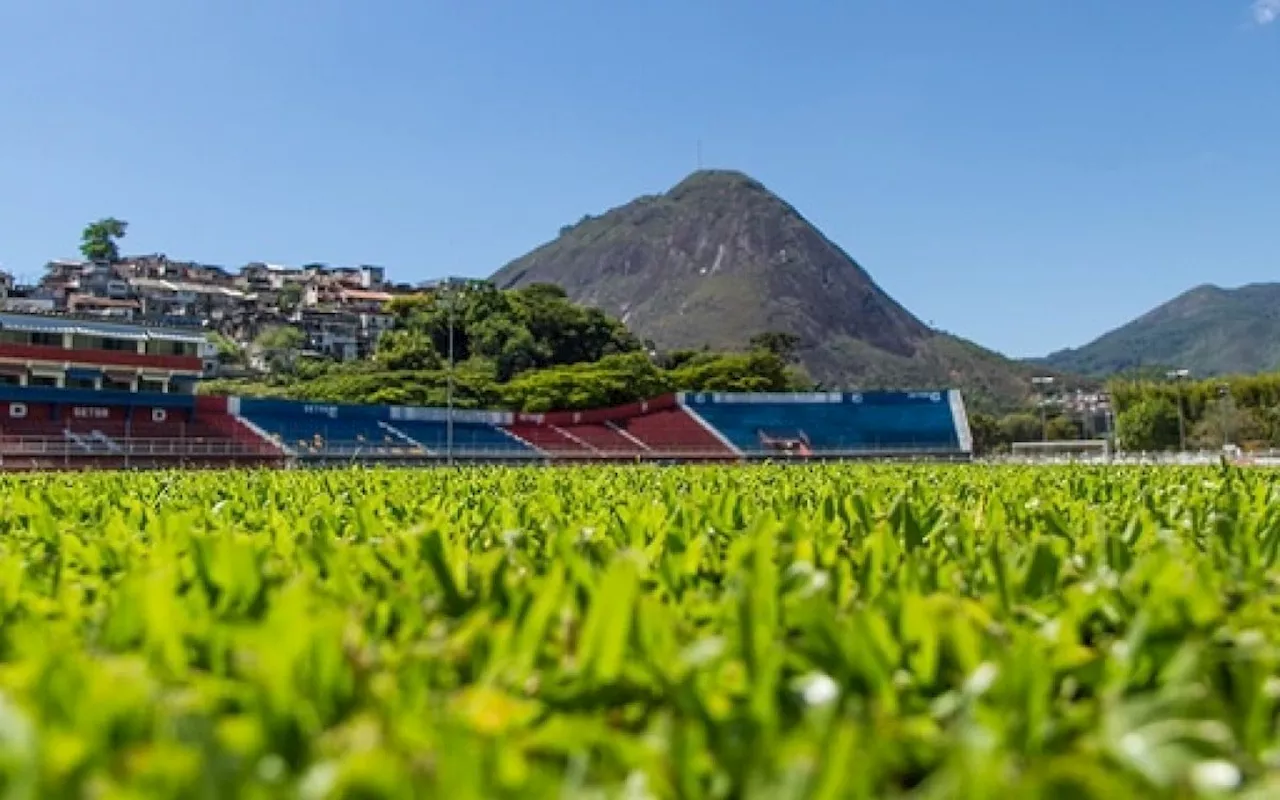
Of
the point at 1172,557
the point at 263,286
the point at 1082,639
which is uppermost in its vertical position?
the point at 263,286

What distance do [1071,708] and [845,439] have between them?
5791 centimetres

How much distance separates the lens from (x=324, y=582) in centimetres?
202

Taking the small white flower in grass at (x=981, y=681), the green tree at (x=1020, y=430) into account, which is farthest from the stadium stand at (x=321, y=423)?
the green tree at (x=1020, y=430)

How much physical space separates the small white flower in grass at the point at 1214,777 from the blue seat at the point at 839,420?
55218 mm

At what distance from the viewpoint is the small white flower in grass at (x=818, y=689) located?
1.15 meters

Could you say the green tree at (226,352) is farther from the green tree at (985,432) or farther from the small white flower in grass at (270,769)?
the small white flower in grass at (270,769)

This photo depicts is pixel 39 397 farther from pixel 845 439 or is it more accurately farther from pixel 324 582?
pixel 324 582

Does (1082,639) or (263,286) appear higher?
(263,286)

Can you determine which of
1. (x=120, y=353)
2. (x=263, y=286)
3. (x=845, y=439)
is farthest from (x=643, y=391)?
(x=263, y=286)

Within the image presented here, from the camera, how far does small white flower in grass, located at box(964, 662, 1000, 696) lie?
118cm

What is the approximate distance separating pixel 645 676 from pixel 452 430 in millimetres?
50062

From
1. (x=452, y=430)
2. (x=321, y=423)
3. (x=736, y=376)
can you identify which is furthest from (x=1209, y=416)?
(x=321, y=423)

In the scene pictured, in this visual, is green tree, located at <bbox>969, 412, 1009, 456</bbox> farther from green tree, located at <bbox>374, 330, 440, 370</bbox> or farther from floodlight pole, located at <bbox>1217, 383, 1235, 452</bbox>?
green tree, located at <bbox>374, 330, 440, 370</bbox>

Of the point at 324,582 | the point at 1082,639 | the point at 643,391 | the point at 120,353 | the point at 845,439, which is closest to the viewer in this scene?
the point at 1082,639
